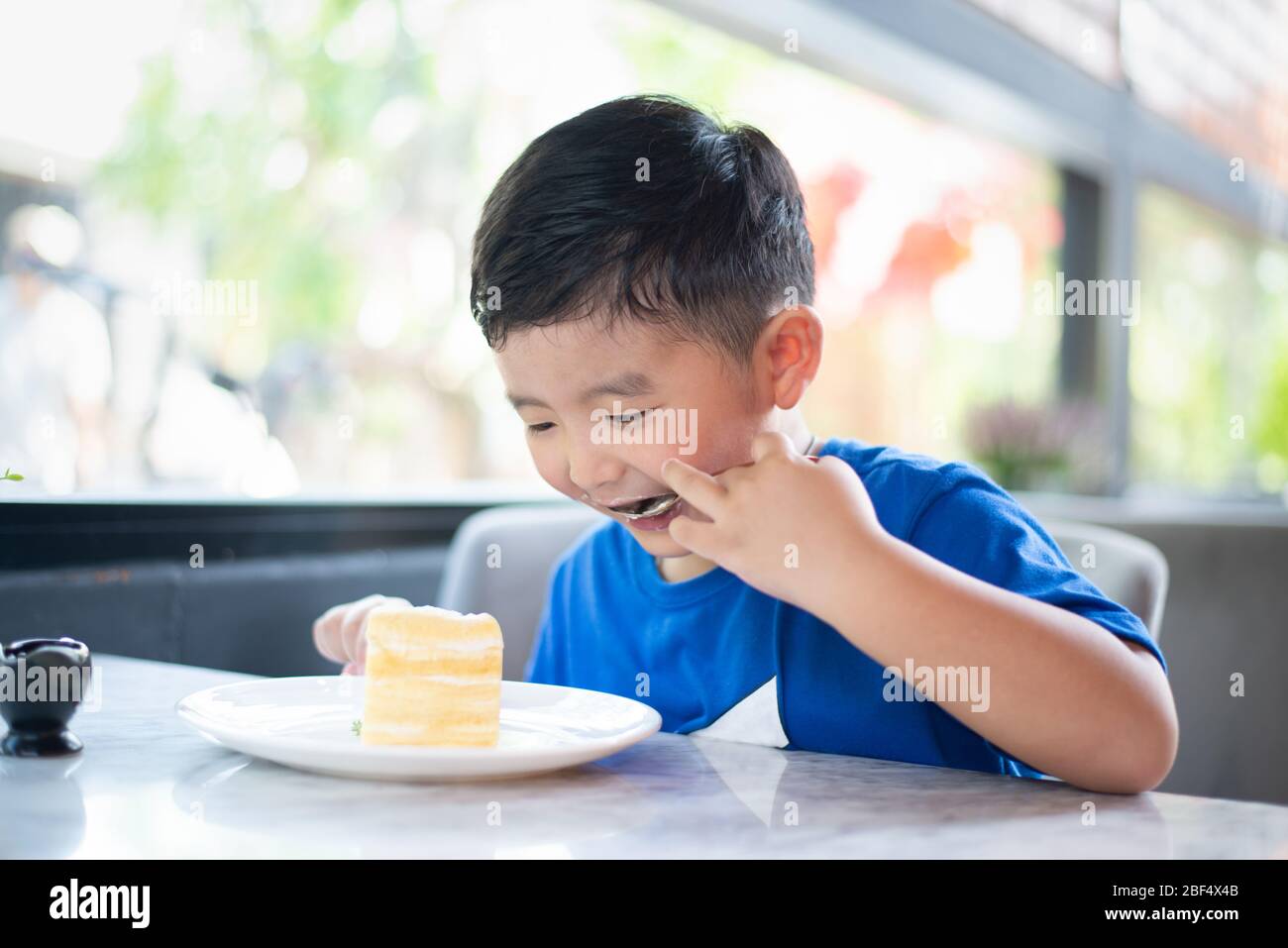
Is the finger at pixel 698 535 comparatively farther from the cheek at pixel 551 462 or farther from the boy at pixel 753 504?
the cheek at pixel 551 462

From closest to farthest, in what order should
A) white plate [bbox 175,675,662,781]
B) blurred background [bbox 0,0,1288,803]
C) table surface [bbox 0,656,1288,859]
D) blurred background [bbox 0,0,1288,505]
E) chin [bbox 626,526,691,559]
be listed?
table surface [bbox 0,656,1288,859], white plate [bbox 175,675,662,781], chin [bbox 626,526,691,559], blurred background [bbox 0,0,1288,803], blurred background [bbox 0,0,1288,505]

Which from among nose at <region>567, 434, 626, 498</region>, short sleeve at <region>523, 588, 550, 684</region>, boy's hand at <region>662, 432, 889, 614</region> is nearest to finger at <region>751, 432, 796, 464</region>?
boy's hand at <region>662, 432, 889, 614</region>

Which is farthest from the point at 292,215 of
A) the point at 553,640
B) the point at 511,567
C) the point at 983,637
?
the point at 983,637

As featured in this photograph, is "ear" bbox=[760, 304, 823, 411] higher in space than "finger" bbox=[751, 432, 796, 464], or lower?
higher

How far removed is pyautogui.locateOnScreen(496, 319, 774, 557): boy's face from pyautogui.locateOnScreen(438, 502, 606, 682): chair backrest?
829mm

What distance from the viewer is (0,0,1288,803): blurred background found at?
1938 mm

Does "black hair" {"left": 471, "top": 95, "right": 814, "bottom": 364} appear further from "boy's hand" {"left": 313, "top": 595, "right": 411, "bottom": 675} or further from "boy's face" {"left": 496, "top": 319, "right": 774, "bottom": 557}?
"boy's hand" {"left": 313, "top": 595, "right": 411, "bottom": 675}

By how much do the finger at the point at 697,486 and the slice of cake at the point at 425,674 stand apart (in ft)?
0.68

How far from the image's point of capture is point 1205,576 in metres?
2.24

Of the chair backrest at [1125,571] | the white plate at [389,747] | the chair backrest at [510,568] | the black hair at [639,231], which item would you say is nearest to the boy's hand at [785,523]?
the white plate at [389,747]

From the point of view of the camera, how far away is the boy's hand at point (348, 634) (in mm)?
1239

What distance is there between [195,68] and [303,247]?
422 mm
